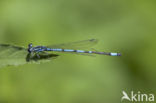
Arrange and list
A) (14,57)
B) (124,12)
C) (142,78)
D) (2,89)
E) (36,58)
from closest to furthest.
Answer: (14,57), (36,58), (2,89), (142,78), (124,12)

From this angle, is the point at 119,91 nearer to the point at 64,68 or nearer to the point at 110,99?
the point at 110,99

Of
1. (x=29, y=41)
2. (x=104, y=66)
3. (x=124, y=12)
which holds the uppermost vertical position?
(x=124, y=12)

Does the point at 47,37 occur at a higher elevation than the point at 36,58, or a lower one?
higher

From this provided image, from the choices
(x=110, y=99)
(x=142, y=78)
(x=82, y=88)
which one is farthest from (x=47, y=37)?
(x=142, y=78)

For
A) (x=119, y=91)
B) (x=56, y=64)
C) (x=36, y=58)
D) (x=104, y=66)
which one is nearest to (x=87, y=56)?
(x=104, y=66)

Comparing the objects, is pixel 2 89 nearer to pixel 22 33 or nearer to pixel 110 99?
pixel 22 33

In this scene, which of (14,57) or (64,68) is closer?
(14,57)

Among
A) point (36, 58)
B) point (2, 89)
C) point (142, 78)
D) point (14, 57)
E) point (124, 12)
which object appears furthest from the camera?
point (124, 12)
